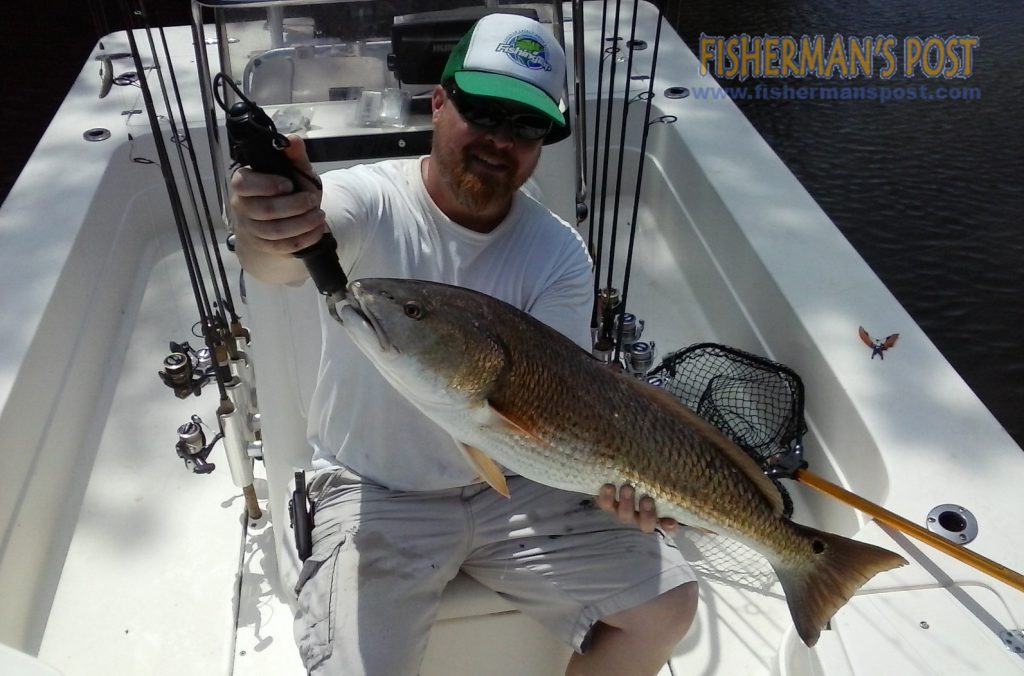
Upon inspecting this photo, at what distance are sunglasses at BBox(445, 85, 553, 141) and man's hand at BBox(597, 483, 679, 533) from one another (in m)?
0.81

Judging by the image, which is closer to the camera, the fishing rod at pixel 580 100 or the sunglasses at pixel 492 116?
the sunglasses at pixel 492 116

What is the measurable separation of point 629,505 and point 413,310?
63 centimetres

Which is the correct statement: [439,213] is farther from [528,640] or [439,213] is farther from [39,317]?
[39,317]

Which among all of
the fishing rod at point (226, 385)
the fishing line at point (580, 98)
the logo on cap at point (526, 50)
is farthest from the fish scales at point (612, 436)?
the fishing rod at point (226, 385)

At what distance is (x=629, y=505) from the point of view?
1.63 metres

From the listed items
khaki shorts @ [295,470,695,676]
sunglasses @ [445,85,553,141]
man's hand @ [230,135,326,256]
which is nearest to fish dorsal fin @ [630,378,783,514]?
khaki shorts @ [295,470,695,676]

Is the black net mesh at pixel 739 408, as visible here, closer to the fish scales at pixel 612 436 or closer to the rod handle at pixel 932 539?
the rod handle at pixel 932 539

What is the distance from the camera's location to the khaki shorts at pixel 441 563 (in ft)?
5.57

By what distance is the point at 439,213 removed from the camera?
1.84 meters

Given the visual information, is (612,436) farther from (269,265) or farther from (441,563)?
(269,265)

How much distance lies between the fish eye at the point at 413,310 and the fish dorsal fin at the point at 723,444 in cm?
50

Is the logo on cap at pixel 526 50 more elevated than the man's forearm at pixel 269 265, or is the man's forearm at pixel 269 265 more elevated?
the logo on cap at pixel 526 50

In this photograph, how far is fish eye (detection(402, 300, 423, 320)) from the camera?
1.39 m

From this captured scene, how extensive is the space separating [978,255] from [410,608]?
4638 millimetres
